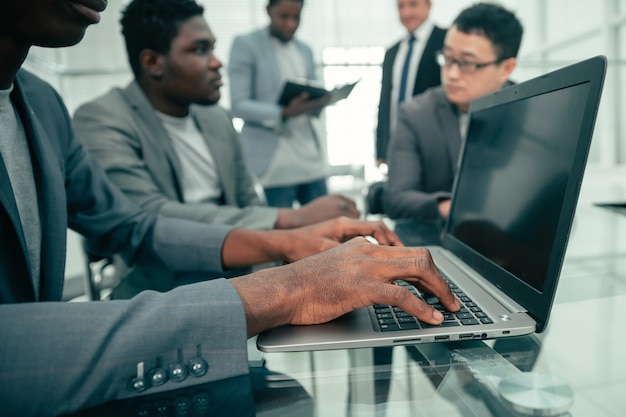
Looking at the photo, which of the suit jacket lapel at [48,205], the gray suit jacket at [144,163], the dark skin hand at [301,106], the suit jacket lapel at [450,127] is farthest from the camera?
the dark skin hand at [301,106]

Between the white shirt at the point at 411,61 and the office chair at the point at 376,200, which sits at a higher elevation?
the white shirt at the point at 411,61

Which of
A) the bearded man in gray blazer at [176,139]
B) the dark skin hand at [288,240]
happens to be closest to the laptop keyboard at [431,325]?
the dark skin hand at [288,240]

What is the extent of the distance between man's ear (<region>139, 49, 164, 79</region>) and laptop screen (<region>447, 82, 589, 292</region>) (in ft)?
3.32

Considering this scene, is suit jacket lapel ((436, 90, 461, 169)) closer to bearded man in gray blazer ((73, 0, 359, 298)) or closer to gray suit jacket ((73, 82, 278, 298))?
bearded man in gray blazer ((73, 0, 359, 298))

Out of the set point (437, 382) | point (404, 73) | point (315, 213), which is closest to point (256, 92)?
point (404, 73)

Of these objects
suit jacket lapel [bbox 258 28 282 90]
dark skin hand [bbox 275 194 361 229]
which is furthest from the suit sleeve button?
suit jacket lapel [bbox 258 28 282 90]

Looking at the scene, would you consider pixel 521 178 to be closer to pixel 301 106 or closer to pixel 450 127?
pixel 450 127

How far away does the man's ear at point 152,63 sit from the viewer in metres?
1.55

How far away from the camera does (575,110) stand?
0.60m

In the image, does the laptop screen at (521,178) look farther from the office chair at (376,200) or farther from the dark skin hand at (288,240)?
the office chair at (376,200)

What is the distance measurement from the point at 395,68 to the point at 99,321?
232 cm

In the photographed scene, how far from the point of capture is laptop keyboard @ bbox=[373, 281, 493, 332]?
21.9 inches

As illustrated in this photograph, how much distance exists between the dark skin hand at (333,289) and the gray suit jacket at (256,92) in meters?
1.77

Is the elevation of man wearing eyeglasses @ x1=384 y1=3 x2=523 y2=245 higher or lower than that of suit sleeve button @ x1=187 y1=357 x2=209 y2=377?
higher
